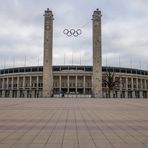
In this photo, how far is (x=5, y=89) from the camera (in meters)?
114

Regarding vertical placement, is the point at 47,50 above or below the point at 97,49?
below

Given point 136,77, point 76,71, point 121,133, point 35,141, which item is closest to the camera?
point 35,141

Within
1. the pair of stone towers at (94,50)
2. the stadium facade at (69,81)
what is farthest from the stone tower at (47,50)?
the stadium facade at (69,81)

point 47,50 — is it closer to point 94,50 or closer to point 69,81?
point 94,50

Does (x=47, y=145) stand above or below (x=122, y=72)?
below

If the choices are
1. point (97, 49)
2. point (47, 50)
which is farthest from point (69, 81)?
point (97, 49)

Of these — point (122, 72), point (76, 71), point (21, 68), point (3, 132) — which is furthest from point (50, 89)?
point (3, 132)

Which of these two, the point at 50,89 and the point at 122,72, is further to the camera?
the point at 122,72

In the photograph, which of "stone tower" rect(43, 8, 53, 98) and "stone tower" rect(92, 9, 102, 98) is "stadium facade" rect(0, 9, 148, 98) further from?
"stone tower" rect(92, 9, 102, 98)

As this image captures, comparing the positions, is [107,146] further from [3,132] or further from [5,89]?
[5,89]

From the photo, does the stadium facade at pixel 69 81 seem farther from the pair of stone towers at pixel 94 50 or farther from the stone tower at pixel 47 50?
the pair of stone towers at pixel 94 50

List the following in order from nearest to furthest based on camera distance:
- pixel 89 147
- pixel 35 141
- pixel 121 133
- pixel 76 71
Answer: pixel 89 147 → pixel 35 141 → pixel 121 133 → pixel 76 71

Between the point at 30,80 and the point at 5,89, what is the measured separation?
11.0 m

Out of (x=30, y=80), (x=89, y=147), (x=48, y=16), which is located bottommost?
(x=89, y=147)
